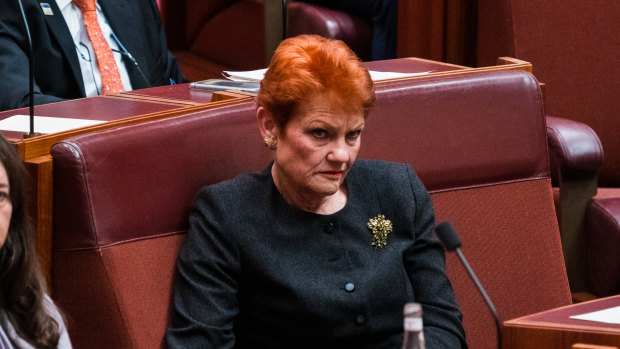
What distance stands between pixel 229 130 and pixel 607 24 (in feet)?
5.07

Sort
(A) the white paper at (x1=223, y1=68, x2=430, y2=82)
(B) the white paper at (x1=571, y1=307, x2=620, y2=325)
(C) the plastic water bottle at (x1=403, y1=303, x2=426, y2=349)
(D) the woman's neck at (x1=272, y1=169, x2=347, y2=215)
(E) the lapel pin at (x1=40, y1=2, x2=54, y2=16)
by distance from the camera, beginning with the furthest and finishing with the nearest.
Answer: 1. (E) the lapel pin at (x1=40, y1=2, x2=54, y2=16)
2. (A) the white paper at (x1=223, y1=68, x2=430, y2=82)
3. (D) the woman's neck at (x1=272, y1=169, x2=347, y2=215)
4. (B) the white paper at (x1=571, y1=307, x2=620, y2=325)
5. (C) the plastic water bottle at (x1=403, y1=303, x2=426, y2=349)

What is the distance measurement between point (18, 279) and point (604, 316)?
919mm

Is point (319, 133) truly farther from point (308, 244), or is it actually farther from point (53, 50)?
point (53, 50)

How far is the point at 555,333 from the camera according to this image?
1.50m

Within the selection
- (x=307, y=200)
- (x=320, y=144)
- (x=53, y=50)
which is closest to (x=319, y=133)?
(x=320, y=144)

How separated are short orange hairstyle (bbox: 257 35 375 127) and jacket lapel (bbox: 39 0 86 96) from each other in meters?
1.12

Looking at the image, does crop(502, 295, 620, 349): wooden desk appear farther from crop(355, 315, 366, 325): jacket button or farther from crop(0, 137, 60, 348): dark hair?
crop(0, 137, 60, 348): dark hair

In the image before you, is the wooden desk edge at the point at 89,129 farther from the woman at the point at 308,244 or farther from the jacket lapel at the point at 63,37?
the jacket lapel at the point at 63,37

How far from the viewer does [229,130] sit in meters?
1.85

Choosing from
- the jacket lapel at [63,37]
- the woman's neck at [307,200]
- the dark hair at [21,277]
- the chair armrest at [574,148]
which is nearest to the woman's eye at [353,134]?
the woman's neck at [307,200]

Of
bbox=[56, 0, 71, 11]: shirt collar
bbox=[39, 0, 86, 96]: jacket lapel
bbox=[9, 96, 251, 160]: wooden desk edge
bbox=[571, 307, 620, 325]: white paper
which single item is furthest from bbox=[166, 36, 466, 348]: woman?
bbox=[56, 0, 71, 11]: shirt collar

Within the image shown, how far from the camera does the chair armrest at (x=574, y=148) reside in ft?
8.29

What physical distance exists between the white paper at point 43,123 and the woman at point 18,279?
1.03 feet

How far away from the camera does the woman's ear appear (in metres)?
1.73
